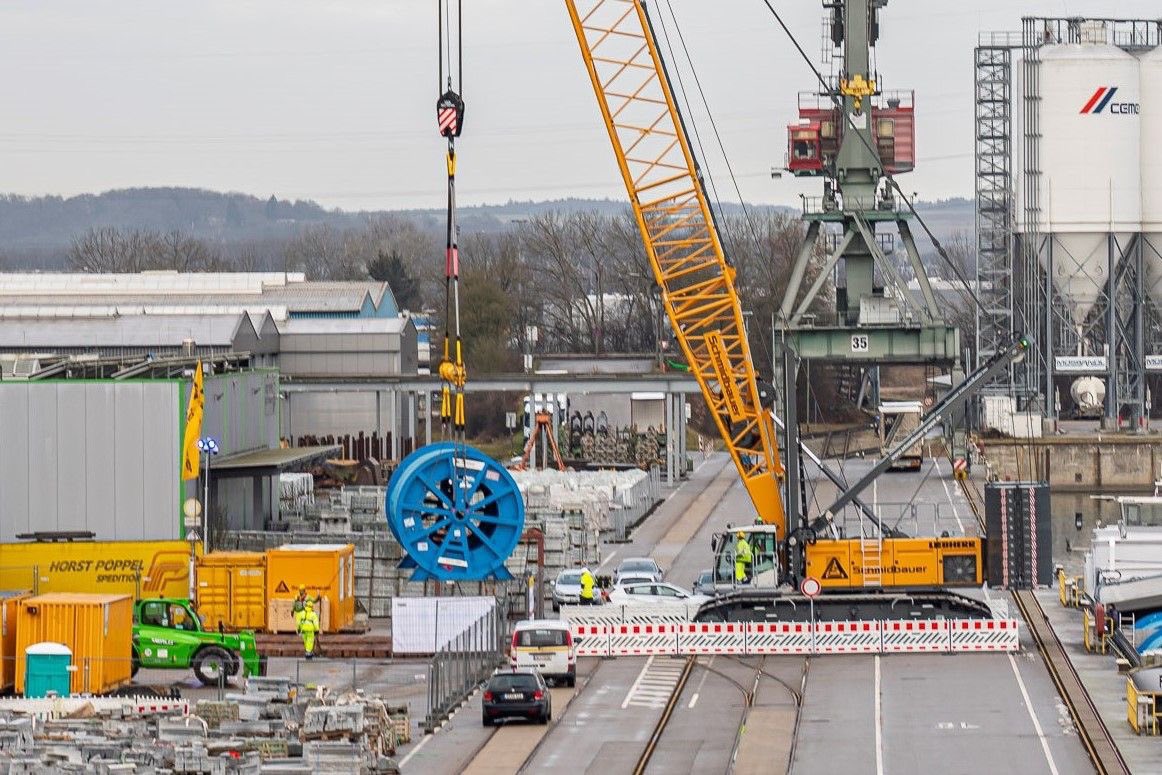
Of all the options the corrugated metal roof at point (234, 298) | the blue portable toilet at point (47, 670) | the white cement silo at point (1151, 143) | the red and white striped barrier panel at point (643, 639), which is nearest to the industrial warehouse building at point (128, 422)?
the red and white striped barrier panel at point (643, 639)

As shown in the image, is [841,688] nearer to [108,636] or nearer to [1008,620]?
[1008,620]

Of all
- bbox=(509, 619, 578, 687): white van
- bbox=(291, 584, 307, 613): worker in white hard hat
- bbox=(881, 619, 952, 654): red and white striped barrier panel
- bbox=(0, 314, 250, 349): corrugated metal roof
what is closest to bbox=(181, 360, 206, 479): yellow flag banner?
bbox=(291, 584, 307, 613): worker in white hard hat

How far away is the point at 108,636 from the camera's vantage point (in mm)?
42531

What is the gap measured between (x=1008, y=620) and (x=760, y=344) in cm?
9742

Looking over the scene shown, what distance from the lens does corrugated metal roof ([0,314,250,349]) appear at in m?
102

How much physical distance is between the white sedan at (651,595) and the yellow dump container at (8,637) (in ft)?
48.2

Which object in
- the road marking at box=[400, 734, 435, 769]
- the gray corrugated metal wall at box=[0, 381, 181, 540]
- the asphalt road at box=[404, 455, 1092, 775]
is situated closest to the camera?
the asphalt road at box=[404, 455, 1092, 775]

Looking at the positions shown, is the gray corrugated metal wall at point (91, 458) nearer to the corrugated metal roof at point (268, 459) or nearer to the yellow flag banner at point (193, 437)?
the yellow flag banner at point (193, 437)

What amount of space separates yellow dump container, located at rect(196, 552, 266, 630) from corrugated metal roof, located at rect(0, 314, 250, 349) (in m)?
49.1

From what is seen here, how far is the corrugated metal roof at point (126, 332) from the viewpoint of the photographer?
333ft

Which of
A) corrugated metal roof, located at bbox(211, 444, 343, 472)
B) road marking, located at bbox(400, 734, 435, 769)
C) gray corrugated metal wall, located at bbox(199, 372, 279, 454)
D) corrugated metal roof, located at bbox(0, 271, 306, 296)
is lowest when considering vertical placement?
road marking, located at bbox(400, 734, 435, 769)

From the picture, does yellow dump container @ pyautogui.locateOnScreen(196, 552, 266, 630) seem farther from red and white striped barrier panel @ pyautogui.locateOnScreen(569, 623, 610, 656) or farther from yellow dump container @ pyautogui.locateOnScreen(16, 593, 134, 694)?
yellow dump container @ pyautogui.locateOnScreen(16, 593, 134, 694)

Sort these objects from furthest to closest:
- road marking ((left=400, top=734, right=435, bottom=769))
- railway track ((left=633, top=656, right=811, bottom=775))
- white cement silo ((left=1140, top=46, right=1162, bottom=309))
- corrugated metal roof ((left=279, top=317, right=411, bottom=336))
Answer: white cement silo ((left=1140, top=46, right=1162, bottom=309)) → corrugated metal roof ((left=279, top=317, right=411, bottom=336)) → railway track ((left=633, top=656, right=811, bottom=775)) → road marking ((left=400, top=734, right=435, bottom=769))

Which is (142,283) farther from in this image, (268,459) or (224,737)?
(224,737)
